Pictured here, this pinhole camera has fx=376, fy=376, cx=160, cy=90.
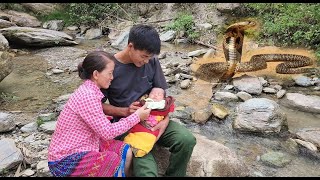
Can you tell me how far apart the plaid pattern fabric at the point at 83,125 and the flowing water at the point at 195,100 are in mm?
1988

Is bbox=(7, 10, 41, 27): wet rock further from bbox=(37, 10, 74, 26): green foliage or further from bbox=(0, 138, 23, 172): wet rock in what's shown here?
bbox=(0, 138, 23, 172): wet rock

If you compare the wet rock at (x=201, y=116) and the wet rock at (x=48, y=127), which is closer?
the wet rock at (x=48, y=127)

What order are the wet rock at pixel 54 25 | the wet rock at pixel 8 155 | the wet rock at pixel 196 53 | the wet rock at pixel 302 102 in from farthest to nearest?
the wet rock at pixel 54 25 → the wet rock at pixel 196 53 → the wet rock at pixel 302 102 → the wet rock at pixel 8 155

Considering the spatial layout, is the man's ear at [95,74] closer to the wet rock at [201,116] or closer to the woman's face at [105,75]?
the woman's face at [105,75]

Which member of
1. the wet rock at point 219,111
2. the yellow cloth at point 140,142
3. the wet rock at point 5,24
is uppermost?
the yellow cloth at point 140,142

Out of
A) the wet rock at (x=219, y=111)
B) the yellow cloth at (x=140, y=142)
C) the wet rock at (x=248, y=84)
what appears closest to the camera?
the yellow cloth at (x=140, y=142)

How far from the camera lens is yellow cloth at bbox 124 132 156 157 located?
3056 mm

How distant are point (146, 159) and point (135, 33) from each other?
1021 millimetres

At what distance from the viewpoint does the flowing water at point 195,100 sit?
166 inches

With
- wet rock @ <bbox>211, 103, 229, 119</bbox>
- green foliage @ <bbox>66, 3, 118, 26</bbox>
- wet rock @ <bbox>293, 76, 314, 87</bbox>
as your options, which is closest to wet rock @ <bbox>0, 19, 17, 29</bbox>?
green foliage @ <bbox>66, 3, 118, 26</bbox>

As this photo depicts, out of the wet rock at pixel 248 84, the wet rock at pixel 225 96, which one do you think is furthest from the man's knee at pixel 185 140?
the wet rock at pixel 248 84

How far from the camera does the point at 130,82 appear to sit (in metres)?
3.29

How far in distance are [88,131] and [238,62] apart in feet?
14.9

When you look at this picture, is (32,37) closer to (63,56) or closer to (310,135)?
(63,56)
